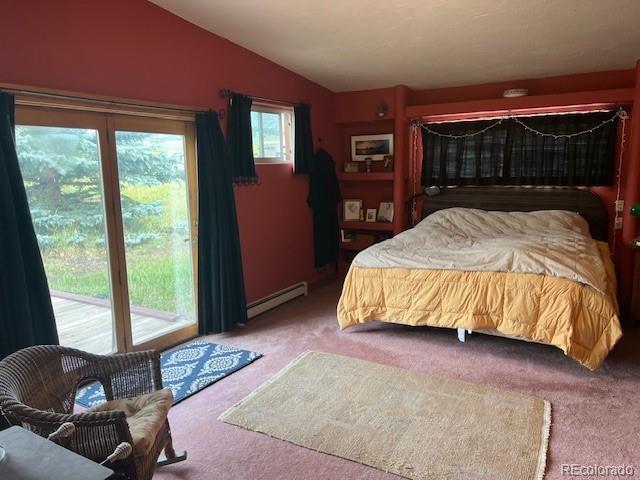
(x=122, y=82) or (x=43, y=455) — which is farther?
(x=122, y=82)

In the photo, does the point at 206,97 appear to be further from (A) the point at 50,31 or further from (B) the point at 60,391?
(B) the point at 60,391

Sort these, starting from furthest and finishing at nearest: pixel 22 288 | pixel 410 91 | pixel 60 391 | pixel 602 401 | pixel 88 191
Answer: pixel 410 91 < pixel 88 191 < pixel 602 401 < pixel 22 288 < pixel 60 391

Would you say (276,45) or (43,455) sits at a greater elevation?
(276,45)

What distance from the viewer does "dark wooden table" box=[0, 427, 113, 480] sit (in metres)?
1.14

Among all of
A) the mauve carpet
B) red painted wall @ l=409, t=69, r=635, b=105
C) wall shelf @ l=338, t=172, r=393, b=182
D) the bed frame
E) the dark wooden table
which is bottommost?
the mauve carpet

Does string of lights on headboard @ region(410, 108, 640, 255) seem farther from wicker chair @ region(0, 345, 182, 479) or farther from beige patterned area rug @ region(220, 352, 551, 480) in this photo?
wicker chair @ region(0, 345, 182, 479)

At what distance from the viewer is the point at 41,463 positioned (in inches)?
46.8

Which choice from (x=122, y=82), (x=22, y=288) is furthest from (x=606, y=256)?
(x=22, y=288)

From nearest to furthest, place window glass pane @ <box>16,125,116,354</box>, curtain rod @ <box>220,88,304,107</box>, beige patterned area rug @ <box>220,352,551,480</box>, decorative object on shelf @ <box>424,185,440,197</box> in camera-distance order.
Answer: beige patterned area rug @ <box>220,352,551,480</box> < window glass pane @ <box>16,125,116,354</box> < curtain rod @ <box>220,88,304,107</box> < decorative object on shelf @ <box>424,185,440,197</box>

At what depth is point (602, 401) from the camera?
8.75ft

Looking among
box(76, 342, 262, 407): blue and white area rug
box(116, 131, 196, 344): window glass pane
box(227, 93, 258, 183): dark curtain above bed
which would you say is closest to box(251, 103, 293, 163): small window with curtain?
box(227, 93, 258, 183): dark curtain above bed

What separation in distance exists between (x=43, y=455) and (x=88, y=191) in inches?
86.0

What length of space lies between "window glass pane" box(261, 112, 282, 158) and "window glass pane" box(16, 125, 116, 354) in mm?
1870

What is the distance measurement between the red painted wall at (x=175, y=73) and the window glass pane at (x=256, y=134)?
0.19 metres
